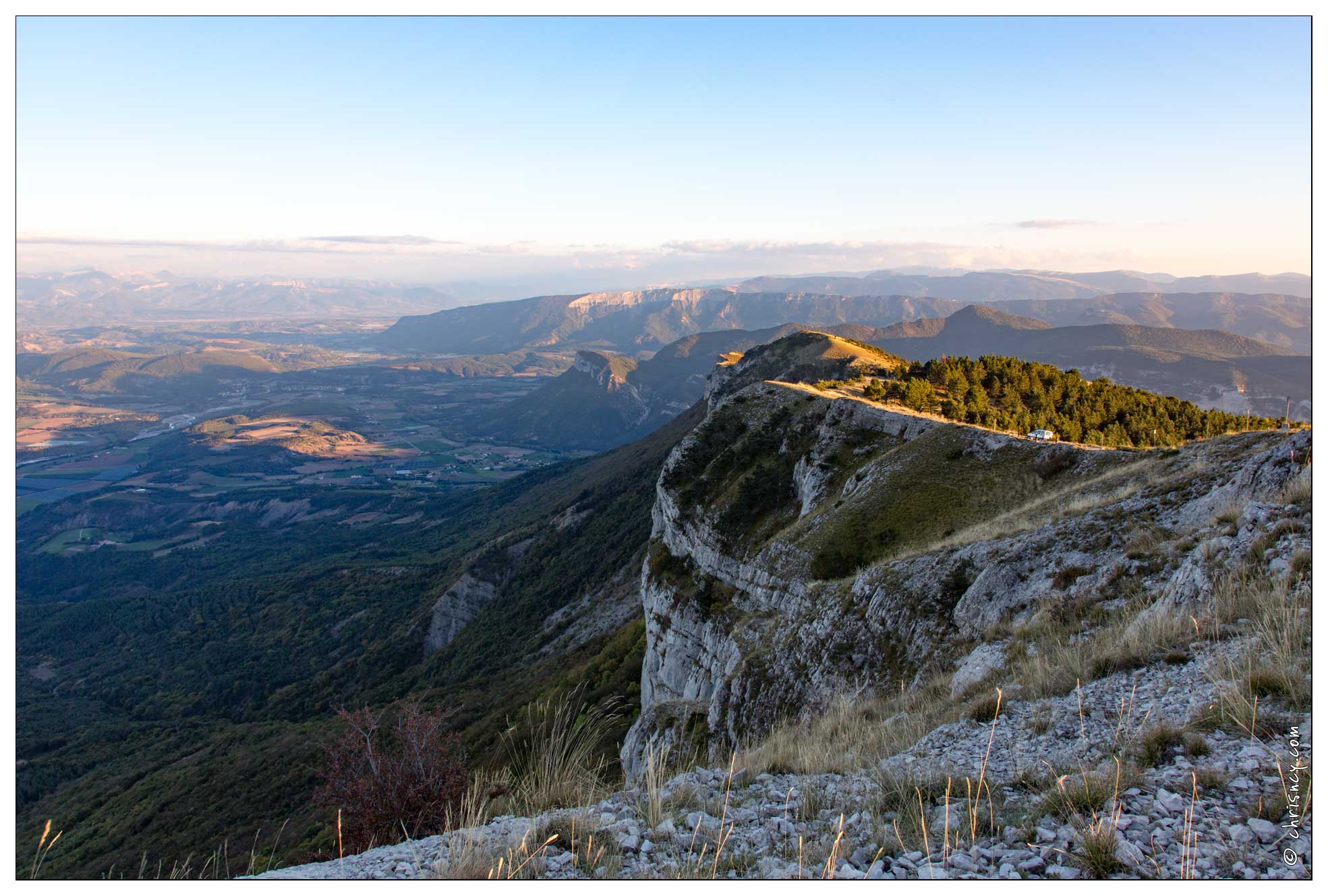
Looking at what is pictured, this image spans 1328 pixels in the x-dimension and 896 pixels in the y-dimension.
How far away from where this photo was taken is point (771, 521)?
3809 cm

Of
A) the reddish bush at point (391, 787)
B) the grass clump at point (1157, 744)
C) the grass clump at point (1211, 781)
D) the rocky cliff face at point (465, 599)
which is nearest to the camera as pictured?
the grass clump at point (1211, 781)

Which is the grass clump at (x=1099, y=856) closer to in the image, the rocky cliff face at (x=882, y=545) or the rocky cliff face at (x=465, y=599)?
the rocky cliff face at (x=882, y=545)

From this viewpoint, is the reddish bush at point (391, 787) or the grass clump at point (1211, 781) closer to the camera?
the grass clump at point (1211, 781)

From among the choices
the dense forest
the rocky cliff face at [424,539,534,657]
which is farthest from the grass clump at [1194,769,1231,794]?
the rocky cliff face at [424,539,534,657]

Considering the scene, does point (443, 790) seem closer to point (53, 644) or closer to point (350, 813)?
point (350, 813)

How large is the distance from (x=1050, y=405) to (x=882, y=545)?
3099cm

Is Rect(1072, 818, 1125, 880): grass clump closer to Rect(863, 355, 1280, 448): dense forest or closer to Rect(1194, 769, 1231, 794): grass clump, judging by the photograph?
Rect(1194, 769, 1231, 794): grass clump

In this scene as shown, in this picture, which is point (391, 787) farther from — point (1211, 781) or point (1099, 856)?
point (1211, 781)

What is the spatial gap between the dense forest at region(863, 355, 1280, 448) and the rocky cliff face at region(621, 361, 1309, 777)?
309 inches

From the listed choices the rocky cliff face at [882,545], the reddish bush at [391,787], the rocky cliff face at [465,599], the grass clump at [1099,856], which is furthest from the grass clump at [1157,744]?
the rocky cliff face at [465,599]

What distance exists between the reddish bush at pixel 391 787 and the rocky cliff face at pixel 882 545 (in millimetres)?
7486

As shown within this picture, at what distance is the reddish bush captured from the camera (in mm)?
7168

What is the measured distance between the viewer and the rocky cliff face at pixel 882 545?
12352 mm

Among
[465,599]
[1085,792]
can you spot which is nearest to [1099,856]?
[1085,792]
